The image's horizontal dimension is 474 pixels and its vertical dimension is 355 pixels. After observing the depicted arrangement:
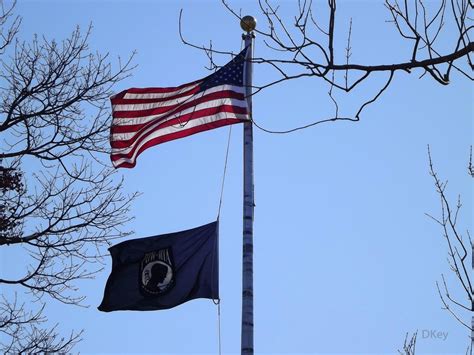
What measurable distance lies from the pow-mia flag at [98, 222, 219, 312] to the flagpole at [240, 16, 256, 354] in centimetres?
109

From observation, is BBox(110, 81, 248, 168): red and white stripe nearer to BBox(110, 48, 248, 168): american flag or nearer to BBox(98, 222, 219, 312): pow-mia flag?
BBox(110, 48, 248, 168): american flag

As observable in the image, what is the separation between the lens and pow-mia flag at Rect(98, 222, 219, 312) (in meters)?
12.0

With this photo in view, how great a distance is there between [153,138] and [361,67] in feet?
25.1

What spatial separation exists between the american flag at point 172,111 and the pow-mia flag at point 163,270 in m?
1.27

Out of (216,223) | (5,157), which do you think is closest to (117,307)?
(216,223)

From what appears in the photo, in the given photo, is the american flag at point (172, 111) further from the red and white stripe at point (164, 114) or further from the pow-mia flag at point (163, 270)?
the pow-mia flag at point (163, 270)

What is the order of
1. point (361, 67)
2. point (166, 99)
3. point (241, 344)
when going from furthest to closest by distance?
1. point (166, 99)
2. point (241, 344)
3. point (361, 67)

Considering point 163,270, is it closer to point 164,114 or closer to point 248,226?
point 248,226

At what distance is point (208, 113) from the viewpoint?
12273 millimetres

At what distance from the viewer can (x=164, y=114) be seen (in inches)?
502

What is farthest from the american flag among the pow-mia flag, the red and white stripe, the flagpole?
the pow-mia flag

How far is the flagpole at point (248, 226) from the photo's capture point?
1013cm

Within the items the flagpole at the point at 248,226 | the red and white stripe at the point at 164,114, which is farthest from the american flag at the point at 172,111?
the flagpole at the point at 248,226

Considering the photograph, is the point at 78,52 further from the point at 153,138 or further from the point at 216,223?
the point at 216,223
